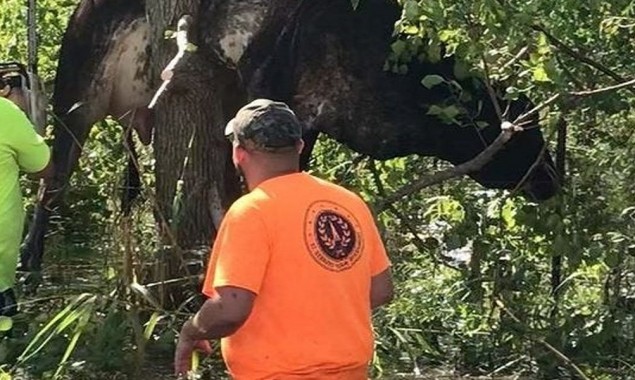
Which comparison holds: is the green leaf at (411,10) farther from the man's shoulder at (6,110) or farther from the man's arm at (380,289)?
the man's arm at (380,289)

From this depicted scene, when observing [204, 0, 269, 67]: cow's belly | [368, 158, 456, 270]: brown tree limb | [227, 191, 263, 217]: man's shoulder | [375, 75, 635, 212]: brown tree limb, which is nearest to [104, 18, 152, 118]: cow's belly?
[204, 0, 269, 67]: cow's belly

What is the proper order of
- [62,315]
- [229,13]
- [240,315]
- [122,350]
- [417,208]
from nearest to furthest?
1. [240,315]
2. [62,315]
3. [122,350]
4. [229,13]
5. [417,208]

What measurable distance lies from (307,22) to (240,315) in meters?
4.91

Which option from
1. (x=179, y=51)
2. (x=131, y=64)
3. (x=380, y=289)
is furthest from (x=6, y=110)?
(x=131, y=64)

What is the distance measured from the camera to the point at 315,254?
434cm

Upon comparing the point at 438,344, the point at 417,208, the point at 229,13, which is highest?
the point at 229,13

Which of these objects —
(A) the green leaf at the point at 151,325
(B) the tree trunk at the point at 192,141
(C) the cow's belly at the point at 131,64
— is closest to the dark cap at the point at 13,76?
(B) the tree trunk at the point at 192,141

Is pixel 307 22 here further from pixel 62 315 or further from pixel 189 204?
pixel 62 315

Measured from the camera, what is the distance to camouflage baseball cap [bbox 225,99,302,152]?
174 inches

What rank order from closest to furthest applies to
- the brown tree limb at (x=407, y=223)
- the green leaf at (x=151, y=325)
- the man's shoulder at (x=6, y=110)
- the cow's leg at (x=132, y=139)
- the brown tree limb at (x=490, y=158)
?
1. the man's shoulder at (x=6, y=110)
2. the green leaf at (x=151, y=325)
3. the brown tree limb at (x=490, y=158)
4. the brown tree limb at (x=407, y=223)
5. the cow's leg at (x=132, y=139)

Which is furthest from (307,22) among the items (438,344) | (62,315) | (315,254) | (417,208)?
(315,254)

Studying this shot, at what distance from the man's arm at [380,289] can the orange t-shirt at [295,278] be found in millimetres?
200

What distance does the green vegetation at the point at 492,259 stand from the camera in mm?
6961

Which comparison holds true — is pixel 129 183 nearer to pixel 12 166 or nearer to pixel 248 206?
pixel 12 166
